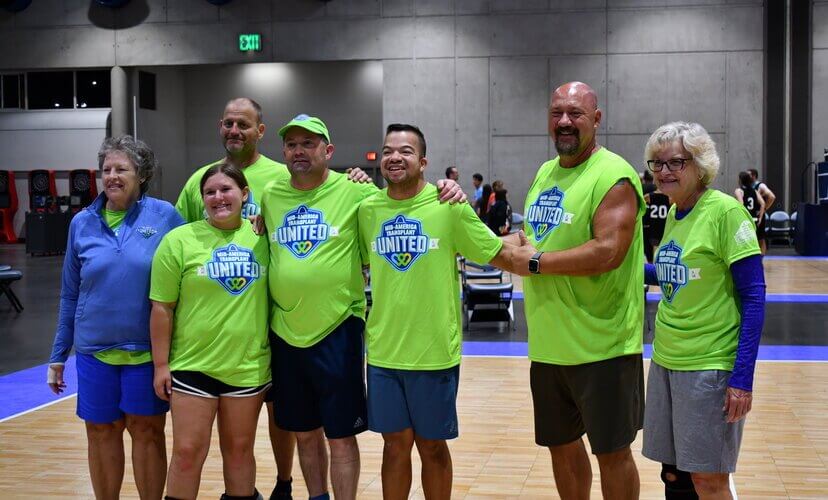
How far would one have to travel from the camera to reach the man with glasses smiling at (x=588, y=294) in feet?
11.4

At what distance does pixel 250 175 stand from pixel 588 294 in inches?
72.1

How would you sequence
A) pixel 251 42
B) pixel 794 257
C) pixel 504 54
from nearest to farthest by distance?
pixel 794 257 < pixel 504 54 < pixel 251 42

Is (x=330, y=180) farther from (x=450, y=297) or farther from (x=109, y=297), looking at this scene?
(x=109, y=297)

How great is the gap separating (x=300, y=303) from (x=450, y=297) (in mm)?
597

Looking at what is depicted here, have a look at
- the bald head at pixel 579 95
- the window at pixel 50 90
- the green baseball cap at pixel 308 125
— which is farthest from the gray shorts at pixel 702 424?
the window at pixel 50 90

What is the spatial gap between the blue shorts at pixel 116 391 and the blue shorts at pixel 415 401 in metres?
0.88

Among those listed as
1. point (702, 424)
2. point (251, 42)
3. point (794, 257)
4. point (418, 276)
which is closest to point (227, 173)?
point (418, 276)

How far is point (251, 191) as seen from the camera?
4.51 m

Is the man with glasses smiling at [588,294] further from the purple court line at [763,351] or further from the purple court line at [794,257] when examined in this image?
the purple court line at [794,257]

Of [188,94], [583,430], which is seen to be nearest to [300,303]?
[583,430]

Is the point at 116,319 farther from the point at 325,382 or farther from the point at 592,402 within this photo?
the point at 592,402

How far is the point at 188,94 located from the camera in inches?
1036

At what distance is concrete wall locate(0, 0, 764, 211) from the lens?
20.1 m

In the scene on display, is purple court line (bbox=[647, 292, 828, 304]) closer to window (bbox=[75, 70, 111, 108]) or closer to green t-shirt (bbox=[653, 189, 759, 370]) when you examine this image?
green t-shirt (bbox=[653, 189, 759, 370])
